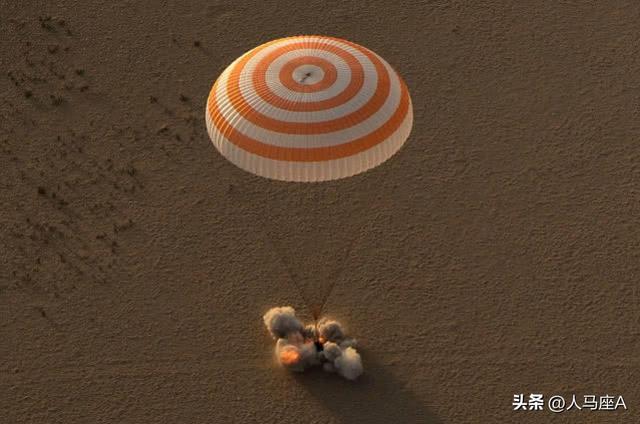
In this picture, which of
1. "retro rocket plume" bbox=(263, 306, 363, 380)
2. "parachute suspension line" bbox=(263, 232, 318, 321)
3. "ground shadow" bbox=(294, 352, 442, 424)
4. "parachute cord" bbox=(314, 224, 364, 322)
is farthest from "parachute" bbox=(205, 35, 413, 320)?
"ground shadow" bbox=(294, 352, 442, 424)

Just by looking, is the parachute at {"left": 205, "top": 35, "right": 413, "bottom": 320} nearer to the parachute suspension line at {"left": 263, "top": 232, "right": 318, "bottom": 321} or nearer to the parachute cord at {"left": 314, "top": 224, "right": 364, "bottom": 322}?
the parachute cord at {"left": 314, "top": 224, "right": 364, "bottom": 322}

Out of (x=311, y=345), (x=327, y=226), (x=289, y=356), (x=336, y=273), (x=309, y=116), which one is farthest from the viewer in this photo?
(x=327, y=226)

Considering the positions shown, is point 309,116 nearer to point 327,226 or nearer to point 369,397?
point 327,226

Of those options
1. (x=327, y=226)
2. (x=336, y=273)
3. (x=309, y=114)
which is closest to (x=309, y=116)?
(x=309, y=114)

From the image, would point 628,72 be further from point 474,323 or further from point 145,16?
point 145,16

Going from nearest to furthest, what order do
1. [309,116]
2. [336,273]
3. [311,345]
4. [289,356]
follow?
1. [309,116]
2. [289,356]
3. [311,345]
4. [336,273]

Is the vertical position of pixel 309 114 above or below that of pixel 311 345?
above

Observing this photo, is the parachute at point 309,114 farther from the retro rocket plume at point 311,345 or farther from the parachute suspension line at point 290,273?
the parachute suspension line at point 290,273
